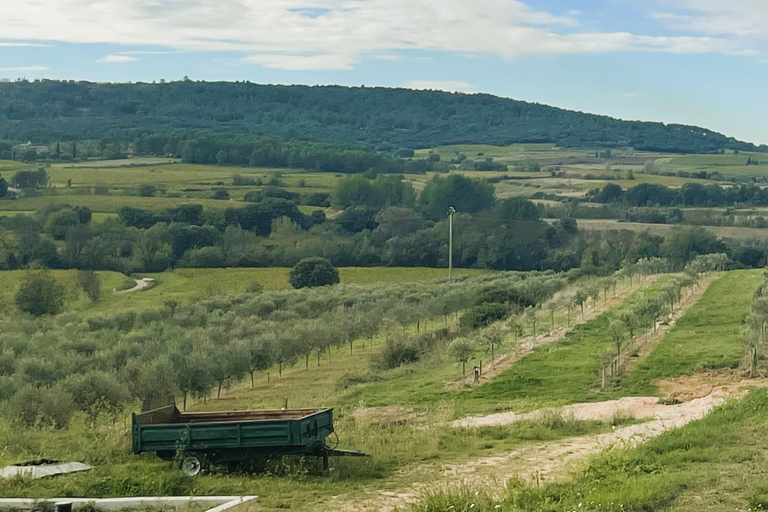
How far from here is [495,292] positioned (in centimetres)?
4881

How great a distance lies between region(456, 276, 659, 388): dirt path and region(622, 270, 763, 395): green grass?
12.0 ft

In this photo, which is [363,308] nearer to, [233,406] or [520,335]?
[520,335]

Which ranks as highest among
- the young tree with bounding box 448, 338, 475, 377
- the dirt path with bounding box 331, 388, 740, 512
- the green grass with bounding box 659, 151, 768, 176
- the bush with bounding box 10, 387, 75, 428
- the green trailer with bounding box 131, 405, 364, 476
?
the green grass with bounding box 659, 151, 768, 176

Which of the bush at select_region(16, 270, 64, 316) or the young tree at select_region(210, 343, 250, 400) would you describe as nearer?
the young tree at select_region(210, 343, 250, 400)

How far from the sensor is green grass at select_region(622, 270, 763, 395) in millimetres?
26641

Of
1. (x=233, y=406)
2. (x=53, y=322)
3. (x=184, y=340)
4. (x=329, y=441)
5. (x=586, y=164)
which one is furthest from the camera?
(x=586, y=164)

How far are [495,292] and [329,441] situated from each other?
33372 millimetres

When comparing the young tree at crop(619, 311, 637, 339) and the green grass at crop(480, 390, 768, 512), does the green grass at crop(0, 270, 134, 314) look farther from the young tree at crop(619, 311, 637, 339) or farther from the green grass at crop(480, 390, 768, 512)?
the green grass at crop(480, 390, 768, 512)

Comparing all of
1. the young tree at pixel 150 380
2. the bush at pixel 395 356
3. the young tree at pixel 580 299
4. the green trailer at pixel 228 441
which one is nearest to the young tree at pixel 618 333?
the bush at pixel 395 356

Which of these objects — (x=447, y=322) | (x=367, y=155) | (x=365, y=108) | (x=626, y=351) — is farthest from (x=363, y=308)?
(x=365, y=108)

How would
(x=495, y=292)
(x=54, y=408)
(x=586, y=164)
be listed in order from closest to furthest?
(x=54, y=408), (x=495, y=292), (x=586, y=164)

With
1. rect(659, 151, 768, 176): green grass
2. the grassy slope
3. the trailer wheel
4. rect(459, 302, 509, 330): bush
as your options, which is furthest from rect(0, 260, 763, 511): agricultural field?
rect(659, 151, 768, 176): green grass

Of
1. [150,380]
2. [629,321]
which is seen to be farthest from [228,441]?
[629,321]

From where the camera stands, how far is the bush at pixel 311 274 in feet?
221
